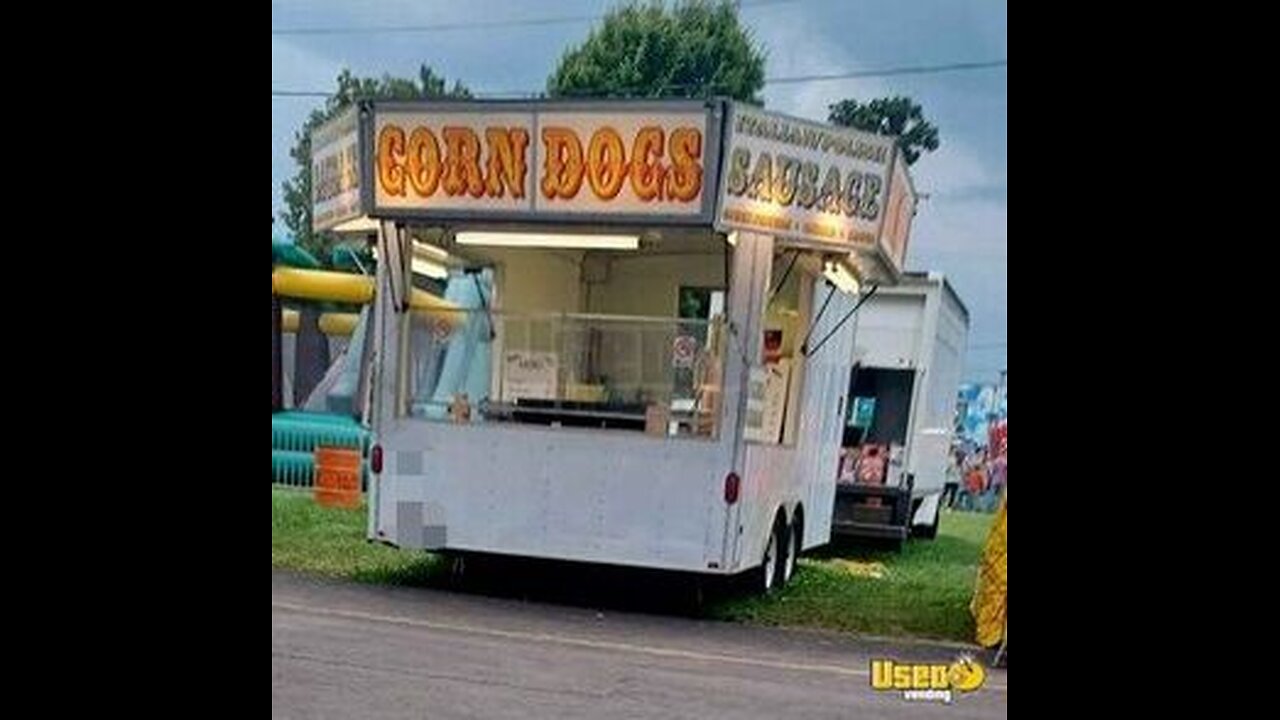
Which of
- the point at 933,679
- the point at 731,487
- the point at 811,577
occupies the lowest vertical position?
the point at 811,577

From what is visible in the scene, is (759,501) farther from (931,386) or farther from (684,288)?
(931,386)

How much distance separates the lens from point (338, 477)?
3.73 metres

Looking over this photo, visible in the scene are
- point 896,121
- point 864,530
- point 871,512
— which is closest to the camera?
point 896,121

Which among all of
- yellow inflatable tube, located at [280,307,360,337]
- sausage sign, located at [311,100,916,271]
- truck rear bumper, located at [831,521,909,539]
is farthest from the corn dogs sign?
truck rear bumper, located at [831,521,909,539]

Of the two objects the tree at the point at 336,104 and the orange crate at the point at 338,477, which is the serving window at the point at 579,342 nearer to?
the orange crate at the point at 338,477

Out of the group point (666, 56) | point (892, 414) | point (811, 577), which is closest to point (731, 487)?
point (811, 577)

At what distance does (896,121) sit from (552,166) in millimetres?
1931

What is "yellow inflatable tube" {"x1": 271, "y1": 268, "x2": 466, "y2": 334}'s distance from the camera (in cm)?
258

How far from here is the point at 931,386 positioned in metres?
6.80

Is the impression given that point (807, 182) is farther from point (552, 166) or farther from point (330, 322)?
point (330, 322)

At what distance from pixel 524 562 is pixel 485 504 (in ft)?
0.93

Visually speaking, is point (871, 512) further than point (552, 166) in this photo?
Yes

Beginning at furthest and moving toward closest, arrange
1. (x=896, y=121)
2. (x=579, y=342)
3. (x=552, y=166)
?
1. (x=579, y=342)
2. (x=552, y=166)
3. (x=896, y=121)
